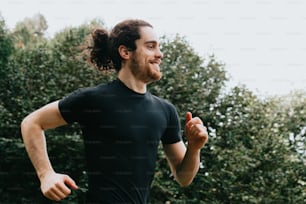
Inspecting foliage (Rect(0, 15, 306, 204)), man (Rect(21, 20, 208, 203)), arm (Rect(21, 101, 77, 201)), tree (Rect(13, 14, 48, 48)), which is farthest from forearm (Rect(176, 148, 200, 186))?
tree (Rect(13, 14, 48, 48))

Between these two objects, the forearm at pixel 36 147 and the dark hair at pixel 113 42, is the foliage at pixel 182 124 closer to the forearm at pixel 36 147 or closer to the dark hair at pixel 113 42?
the dark hair at pixel 113 42

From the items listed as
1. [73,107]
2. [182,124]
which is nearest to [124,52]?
[73,107]

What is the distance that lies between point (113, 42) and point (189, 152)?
279mm

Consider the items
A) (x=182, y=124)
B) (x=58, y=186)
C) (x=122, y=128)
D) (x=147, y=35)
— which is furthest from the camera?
(x=182, y=124)

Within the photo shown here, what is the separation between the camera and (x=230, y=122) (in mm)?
5215

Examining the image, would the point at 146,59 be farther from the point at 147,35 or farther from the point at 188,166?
the point at 188,166

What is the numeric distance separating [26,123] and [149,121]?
231 mm

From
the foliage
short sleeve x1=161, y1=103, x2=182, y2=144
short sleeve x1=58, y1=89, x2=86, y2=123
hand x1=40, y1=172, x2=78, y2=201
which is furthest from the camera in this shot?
the foliage

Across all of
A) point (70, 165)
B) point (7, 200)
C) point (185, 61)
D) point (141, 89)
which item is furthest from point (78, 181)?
point (141, 89)

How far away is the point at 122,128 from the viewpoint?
105 centimetres

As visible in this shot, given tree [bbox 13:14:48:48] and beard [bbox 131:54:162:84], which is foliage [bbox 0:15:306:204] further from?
beard [bbox 131:54:162:84]

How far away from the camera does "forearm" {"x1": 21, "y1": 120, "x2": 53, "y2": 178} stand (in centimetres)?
101

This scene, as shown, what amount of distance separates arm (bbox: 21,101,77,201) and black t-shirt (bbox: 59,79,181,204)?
3cm

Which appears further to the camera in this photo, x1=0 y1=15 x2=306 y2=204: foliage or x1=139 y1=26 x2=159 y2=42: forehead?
x1=0 y1=15 x2=306 y2=204: foliage
